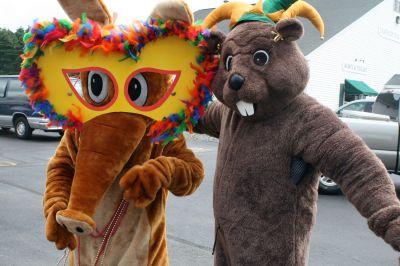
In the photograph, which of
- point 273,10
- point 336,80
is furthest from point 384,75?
point 273,10

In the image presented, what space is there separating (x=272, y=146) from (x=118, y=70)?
0.82 m

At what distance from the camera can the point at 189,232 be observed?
5.41m

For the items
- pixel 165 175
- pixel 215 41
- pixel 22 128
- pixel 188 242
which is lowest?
pixel 22 128

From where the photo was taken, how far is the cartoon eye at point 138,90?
2.29m

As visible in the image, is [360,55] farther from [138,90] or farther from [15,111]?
[138,90]

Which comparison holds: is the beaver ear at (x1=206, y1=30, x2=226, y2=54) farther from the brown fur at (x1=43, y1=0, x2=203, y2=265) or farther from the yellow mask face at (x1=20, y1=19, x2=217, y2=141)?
the brown fur at (x1=43, y1=0, x2=203, y2=265)

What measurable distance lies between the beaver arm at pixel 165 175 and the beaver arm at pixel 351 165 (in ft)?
1.79

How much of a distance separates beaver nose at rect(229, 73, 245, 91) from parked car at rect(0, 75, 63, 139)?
12.1 metres

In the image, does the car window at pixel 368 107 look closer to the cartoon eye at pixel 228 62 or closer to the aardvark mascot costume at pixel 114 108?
the aardvark mascot costume at pixel 114 108

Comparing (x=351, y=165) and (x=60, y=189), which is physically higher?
(x=351, y=165)

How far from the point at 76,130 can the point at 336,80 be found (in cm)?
2135

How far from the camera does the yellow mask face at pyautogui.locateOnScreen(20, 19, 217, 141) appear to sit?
2.23 metres

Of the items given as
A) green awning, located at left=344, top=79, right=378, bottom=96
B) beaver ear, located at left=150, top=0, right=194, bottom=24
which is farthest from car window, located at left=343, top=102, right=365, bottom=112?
green awning, located at left=344, top=79, right=378, bottom=96

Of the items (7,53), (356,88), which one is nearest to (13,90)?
(356,88)
